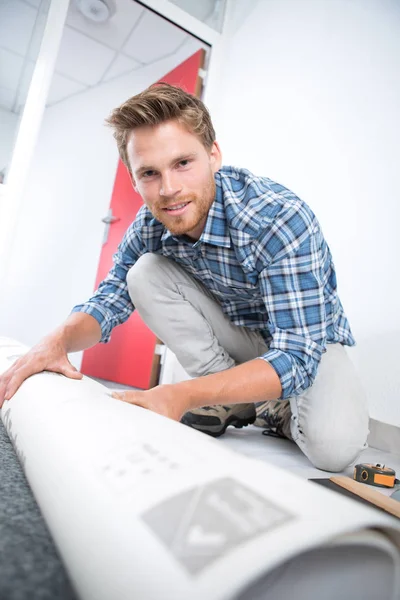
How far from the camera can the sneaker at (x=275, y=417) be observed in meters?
1.24

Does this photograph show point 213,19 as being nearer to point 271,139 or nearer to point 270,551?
point 271,139

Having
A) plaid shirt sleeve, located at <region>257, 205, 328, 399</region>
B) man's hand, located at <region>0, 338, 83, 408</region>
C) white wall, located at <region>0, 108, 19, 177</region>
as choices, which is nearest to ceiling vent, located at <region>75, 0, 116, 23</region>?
white wall, located at <region>0, 108, 19, 177</region>

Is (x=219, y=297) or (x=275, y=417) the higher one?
(x=219, y=297)

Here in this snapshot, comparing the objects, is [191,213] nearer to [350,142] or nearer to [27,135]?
[350,142]

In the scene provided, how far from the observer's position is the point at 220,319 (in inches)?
48.1

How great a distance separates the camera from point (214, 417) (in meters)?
1.18

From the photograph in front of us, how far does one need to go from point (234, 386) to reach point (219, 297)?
0.55 m

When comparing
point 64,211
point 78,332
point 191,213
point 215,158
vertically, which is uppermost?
point 64,211

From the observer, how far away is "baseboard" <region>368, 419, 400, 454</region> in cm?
130

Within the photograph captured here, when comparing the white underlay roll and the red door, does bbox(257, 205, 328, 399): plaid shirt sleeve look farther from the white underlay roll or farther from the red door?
the red door

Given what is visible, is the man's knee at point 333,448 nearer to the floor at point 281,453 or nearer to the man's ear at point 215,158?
the floor at point 281,453

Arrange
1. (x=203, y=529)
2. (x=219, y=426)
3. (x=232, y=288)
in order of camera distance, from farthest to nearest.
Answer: (x=219, y=426)
(x=232, y=288)
(x=203, y=529)

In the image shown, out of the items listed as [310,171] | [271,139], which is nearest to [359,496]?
[310,171]

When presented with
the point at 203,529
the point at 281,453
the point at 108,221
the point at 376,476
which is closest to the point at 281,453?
the point at 281,453
